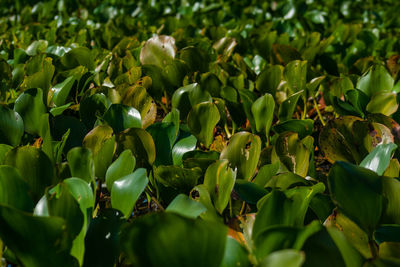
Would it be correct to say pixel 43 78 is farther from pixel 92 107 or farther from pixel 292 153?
pixel 292 153

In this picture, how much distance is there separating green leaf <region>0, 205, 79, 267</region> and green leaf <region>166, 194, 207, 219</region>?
0.17 meters

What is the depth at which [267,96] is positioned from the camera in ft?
4.17

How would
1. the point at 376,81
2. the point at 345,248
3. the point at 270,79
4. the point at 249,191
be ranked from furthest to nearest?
1. the point at 270,79
2. the point at 376,81
3. the point at 249,191
4. the point at 345,248

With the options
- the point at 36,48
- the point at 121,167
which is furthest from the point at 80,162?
the point at 36,48

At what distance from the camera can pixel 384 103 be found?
→ 1.35m

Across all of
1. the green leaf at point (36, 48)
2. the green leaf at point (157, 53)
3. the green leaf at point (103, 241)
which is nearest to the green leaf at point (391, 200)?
the green leaf at point (103, 241)

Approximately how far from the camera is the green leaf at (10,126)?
1.17 metres

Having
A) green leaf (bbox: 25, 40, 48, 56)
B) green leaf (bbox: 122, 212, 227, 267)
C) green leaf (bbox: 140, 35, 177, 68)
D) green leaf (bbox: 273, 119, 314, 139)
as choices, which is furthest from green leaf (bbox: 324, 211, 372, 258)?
green leaf (bbox: 25, 40, 48, 56)

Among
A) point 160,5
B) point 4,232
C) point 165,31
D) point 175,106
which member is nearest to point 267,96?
point 175,106

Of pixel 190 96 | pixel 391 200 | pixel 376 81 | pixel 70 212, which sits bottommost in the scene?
pixel 376 81

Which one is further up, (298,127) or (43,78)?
(43,78)

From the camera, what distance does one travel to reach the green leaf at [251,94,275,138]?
128 centimetres

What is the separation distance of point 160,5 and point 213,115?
2540 mm

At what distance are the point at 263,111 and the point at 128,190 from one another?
22.4 inches
